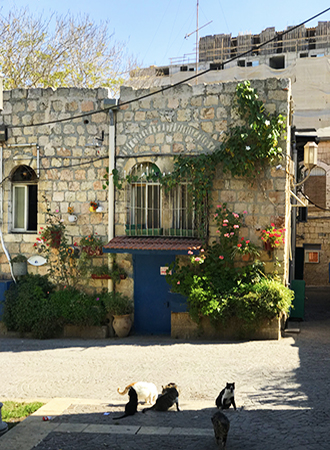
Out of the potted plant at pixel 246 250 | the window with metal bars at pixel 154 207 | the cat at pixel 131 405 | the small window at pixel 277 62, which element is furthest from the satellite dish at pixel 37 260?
the small window at pixel 277 62

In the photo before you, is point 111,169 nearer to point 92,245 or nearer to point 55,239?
point 92,245

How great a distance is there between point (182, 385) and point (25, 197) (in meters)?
6.39

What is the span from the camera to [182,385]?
7027 mm

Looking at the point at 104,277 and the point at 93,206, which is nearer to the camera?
the point at 104,277

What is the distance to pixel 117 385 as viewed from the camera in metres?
7.08

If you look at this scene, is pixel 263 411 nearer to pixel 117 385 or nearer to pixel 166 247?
pixel 117 385

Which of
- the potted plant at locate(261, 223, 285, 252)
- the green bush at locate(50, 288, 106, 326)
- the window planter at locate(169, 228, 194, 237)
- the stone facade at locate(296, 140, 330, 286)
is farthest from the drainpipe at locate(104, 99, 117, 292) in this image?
the stone facade at locate(296, 140, 330, 286)

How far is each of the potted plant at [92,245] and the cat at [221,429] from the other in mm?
6197

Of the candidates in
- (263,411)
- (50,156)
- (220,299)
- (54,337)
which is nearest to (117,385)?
(263,411)

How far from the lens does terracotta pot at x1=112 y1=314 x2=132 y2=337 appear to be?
10117 millimetres

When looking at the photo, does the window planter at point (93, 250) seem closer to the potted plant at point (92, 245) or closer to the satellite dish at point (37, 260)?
the potted plant at point (92, 245)

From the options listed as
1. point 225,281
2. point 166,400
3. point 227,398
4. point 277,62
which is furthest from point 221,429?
point 277,62

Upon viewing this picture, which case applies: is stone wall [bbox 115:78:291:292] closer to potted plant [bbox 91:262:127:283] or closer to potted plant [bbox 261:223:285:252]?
potted plant [bbox 261:223:285:252]

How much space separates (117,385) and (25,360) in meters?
2.34
